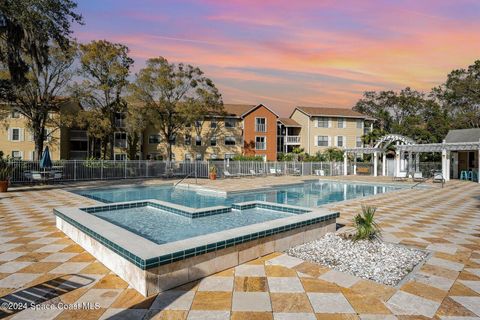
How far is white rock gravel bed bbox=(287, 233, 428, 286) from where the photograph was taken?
4.71 m

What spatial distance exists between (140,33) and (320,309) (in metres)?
12.4

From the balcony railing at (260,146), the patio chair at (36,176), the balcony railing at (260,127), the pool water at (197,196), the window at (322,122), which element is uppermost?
the window at (322,122)

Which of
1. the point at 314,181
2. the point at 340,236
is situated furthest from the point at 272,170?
the point at 340,236

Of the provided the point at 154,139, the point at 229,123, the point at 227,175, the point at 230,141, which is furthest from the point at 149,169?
the point at 229,123

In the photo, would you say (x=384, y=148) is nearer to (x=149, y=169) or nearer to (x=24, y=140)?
(x=149, y=169)

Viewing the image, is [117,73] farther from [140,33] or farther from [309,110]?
[309,110]

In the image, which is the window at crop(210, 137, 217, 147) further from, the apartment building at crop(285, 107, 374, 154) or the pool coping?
the pool coping

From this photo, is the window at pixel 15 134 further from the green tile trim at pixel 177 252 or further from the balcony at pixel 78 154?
the green tile trim at pixel 177 252

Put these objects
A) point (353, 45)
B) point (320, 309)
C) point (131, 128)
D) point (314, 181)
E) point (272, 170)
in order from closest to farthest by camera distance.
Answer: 1. point (320, 309)
2. point (353, 45)
3. point (314, 181)
4. point (272, 170)
5. point (131, 128)

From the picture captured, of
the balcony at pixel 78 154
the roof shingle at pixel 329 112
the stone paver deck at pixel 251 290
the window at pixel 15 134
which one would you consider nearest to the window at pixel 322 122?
the roof shingle at pixel 329 112

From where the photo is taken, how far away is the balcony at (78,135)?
3506 cm

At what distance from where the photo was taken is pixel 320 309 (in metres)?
3.60

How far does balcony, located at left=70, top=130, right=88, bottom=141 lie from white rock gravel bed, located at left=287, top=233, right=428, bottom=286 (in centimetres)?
3503

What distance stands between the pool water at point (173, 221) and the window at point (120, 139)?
28109 millimetres
